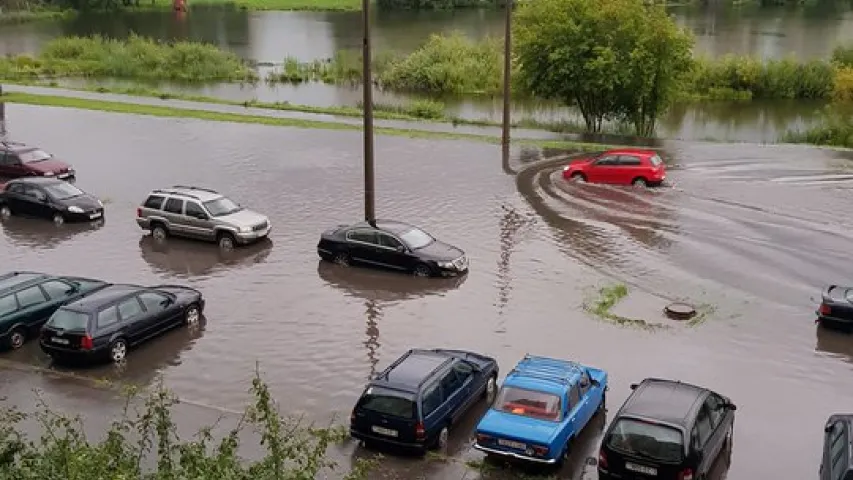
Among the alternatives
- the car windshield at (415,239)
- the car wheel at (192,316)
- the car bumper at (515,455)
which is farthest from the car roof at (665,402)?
the car wheel at (192,316)

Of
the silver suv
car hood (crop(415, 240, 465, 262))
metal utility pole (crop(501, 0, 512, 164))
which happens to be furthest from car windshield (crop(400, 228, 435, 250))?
metal utility pole (crop(501, 0, 512, 164))

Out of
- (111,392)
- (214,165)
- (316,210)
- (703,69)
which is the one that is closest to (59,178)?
(214,165)

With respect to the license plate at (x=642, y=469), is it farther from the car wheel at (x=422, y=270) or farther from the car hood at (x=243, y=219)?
the car hood at (x=243, y=219)

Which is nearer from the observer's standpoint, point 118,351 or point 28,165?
point 118,351

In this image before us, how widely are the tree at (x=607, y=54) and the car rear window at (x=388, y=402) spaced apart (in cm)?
3119

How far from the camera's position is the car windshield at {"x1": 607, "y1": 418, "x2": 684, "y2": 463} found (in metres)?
13.1

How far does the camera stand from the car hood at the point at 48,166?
32375 millimetres

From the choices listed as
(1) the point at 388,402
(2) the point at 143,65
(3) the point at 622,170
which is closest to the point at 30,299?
(1) the point at 388,402

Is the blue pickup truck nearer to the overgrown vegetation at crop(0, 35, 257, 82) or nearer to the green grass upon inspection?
the green grass

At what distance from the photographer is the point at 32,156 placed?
33.0 m

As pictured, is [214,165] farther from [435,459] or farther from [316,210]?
[435,459]

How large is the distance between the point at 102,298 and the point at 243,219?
7632 mm

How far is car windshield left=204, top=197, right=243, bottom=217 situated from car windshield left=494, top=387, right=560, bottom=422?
13770 mm

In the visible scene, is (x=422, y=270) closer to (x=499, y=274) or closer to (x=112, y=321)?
(x=499, y=274)
